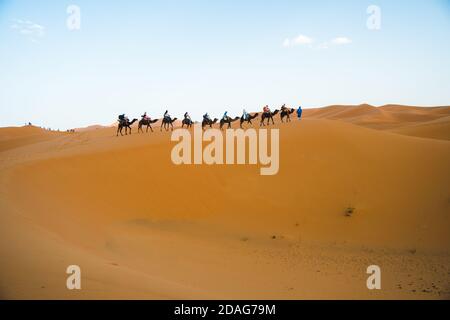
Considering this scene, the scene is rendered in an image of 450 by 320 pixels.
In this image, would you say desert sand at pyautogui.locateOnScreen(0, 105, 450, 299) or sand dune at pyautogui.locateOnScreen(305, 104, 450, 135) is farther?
sand dune at pyautogui.locateOnScreen(305, 104, 450, 135)

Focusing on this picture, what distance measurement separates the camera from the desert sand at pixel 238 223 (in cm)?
666

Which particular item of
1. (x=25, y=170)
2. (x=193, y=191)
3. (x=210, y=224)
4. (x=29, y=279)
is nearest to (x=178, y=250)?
(x=210, y=224)

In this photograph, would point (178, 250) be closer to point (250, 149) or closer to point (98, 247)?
point (98, 247)

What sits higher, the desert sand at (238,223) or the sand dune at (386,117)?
the sand dune at (386,117)

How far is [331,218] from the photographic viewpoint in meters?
10.9

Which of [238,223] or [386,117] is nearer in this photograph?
[238,223]

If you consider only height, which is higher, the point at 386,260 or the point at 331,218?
the point at 331,218

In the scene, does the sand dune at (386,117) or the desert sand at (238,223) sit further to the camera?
the sand dune at (386,117)

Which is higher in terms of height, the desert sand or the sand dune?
the sand dune

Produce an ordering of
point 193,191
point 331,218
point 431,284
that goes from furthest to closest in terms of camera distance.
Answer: point 193,191
point 331,218
point 431,284

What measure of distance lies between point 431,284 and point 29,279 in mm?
8133

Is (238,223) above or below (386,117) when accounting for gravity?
below

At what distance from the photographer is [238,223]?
11.4 meters

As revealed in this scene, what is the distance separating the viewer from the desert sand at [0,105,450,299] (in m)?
6.66
